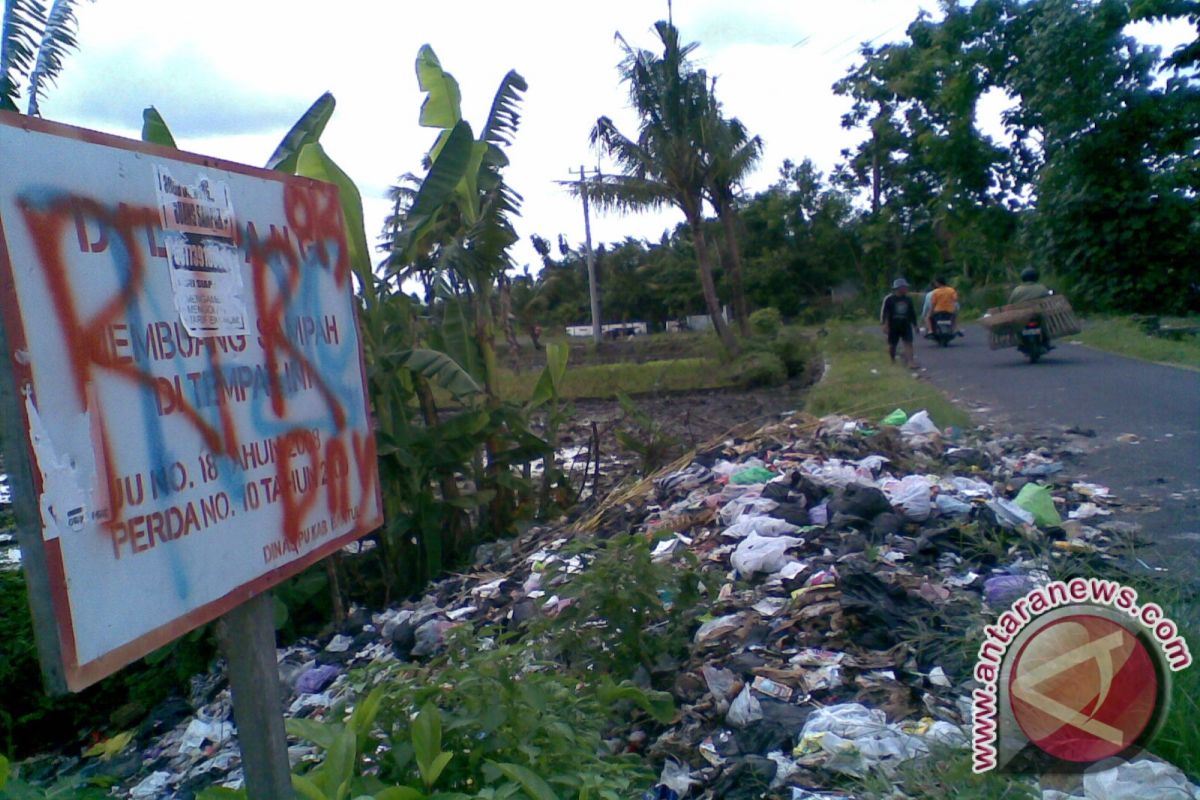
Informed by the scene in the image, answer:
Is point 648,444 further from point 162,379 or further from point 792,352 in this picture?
point 792,352

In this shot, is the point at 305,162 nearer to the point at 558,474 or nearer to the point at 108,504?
the point at 558,474

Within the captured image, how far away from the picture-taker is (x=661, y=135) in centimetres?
2273

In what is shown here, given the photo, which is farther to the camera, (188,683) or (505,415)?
(505,415)

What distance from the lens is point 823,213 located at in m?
49.5

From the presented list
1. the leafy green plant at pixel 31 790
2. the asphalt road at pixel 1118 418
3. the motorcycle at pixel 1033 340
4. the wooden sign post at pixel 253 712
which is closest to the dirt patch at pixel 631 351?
the motorcycle at pixel 1033 340

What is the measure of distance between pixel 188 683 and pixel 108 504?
4881 mm

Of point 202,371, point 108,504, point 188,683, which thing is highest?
point 202,371

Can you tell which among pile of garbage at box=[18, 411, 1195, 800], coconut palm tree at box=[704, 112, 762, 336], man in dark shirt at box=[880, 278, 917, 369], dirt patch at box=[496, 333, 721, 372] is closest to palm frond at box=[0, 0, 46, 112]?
pile of garbage at box=[18, 411, 1195, 800]

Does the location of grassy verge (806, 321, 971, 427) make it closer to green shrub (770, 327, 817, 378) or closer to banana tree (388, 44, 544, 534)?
green shrub (770, 327, 817, 378)

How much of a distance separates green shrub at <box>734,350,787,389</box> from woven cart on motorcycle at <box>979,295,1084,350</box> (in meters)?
5.19

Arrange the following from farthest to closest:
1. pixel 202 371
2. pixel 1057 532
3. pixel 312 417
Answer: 1. pixel 1057 532
2. pixel 312 417
3. pixel 202 371

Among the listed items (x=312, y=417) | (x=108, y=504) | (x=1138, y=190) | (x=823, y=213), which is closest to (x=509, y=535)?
(x=312, y=417)

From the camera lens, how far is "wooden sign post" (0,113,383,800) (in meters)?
1.62

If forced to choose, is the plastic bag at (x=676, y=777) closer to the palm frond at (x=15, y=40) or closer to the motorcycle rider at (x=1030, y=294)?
the palm frond at (x=15, y=40)
